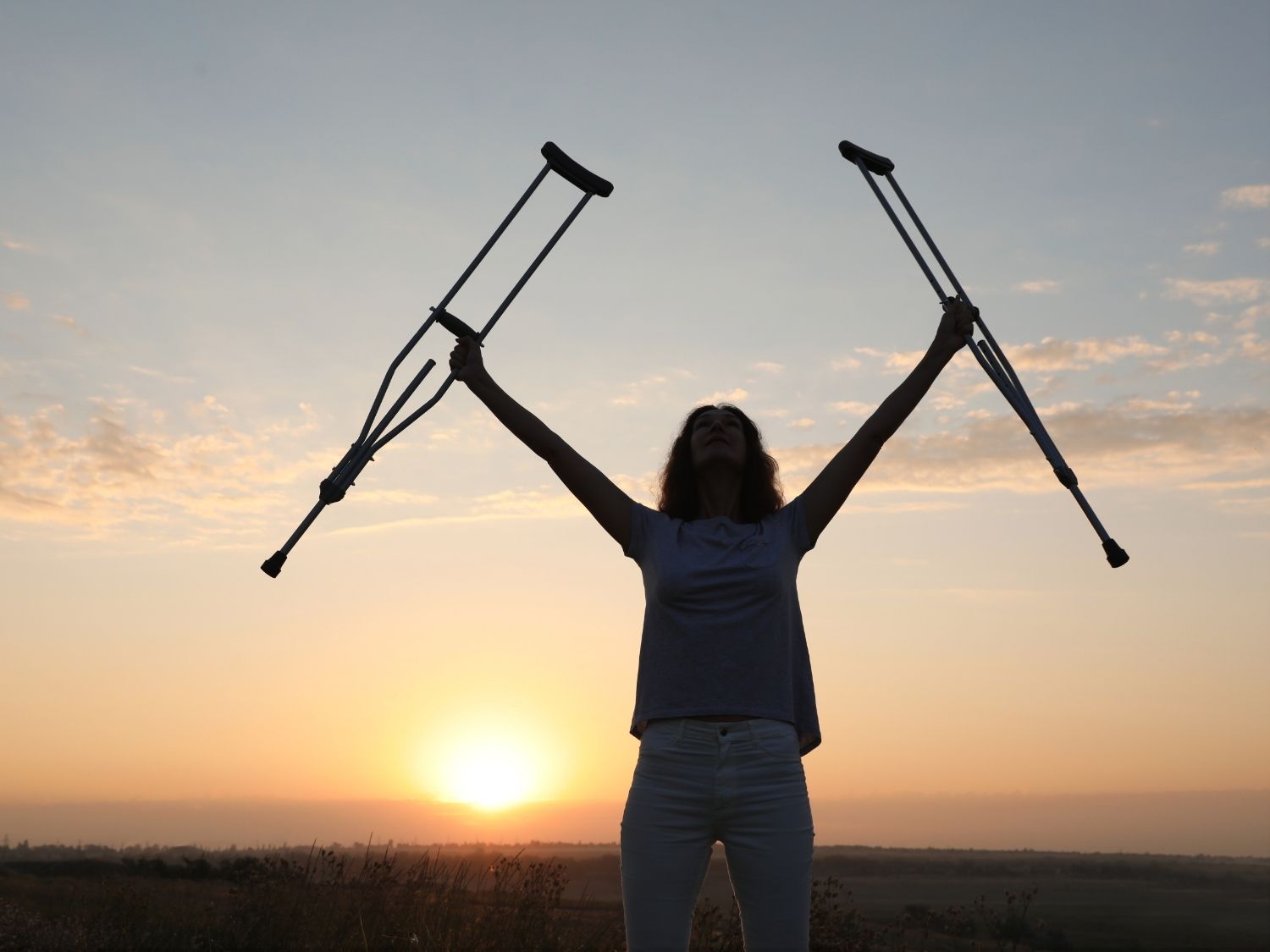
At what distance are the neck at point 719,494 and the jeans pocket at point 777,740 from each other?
0.91m

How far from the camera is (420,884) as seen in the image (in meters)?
7.56

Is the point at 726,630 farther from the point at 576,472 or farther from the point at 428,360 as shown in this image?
the point at 428,360

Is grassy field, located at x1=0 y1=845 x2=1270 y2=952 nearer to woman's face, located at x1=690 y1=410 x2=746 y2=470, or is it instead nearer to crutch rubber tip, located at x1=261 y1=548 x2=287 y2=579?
crutch rubber tip, located at x1=261 y1=548 x2=287 y2=579

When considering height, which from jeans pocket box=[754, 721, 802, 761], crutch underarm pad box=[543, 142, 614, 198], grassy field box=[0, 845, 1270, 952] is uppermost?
crutch underarm pad box=[543, 142, 614, 198]

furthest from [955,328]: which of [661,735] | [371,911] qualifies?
[371,911]

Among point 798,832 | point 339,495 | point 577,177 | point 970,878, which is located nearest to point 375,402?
point 339,495

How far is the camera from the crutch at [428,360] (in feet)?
13.4

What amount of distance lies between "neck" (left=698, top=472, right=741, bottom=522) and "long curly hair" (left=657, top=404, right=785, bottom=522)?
0.02 meters

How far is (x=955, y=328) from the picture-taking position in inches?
162

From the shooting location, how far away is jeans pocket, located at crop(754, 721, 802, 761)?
10.7 ft

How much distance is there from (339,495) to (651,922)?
Result: 1.90 m

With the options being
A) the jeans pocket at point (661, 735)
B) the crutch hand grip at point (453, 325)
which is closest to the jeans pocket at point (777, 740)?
the jeans pocket at point (661, 735)

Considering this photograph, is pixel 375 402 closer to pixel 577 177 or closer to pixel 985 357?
pixel 577 177

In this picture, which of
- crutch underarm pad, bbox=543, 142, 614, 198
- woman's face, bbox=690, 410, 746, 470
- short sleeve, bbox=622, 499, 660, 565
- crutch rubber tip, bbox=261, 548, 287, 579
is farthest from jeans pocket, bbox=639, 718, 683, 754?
crutch underarm pad, bbox=543, 142, 614, 198
